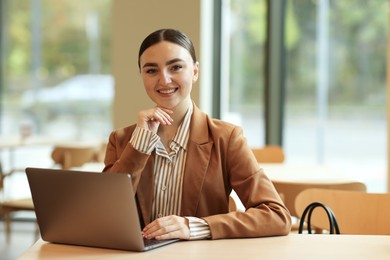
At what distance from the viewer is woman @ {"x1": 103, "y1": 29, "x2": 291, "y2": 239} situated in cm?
251

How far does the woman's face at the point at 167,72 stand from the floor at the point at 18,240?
12.1 feet

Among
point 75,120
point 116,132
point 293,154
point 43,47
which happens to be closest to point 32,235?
point 75,120

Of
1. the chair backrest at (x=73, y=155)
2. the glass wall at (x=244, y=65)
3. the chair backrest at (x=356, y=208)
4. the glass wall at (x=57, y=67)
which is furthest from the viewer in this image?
the glass wall at (x=57, y=67)

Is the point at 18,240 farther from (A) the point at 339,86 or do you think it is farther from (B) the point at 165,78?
(B) the point at 165,78

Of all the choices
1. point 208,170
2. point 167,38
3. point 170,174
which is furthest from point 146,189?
point 167,38

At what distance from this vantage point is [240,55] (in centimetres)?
739

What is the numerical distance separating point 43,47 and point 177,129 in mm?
5549

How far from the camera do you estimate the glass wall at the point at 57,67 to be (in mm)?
7844

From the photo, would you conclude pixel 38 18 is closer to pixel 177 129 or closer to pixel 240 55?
pixel 240 55

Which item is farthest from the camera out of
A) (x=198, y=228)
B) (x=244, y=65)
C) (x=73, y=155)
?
(x=244, y=65)

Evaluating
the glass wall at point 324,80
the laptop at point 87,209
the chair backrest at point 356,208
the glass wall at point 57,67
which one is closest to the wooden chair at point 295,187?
the chair backrest at point 356,208

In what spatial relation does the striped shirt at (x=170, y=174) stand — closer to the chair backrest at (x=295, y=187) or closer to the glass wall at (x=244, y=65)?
the chair backrest at (x=295, y=187)

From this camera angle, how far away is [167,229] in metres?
2.29

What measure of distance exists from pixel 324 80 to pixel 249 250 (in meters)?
5.06
